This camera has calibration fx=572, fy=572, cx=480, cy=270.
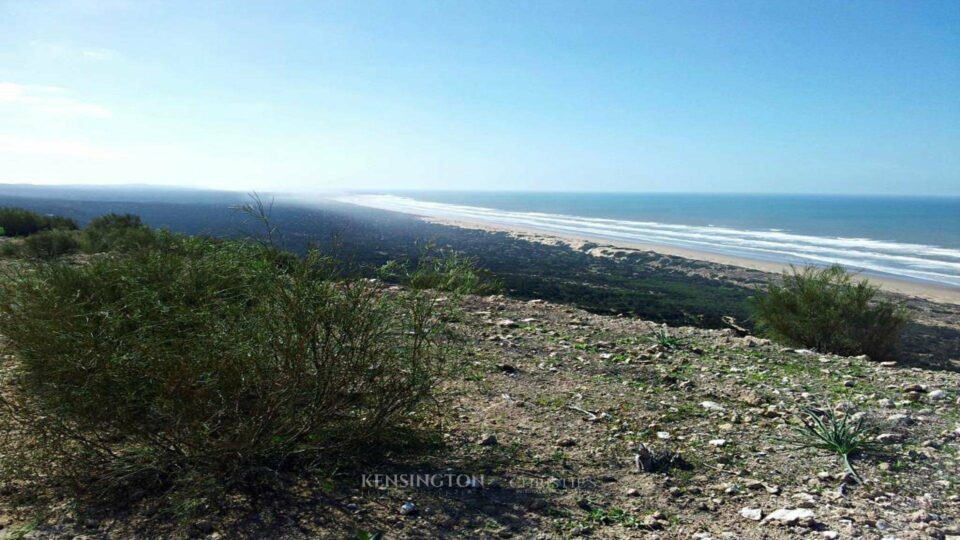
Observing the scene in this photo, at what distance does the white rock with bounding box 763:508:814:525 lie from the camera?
314 centimetres

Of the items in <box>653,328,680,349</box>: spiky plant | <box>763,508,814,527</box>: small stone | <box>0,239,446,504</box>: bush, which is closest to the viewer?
<box>0,239,446,504</box>: bush

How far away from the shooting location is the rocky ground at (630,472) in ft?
9.91

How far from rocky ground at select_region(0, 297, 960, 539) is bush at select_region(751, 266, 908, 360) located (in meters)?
3.03

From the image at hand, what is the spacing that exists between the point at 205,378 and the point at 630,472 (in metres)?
2.65

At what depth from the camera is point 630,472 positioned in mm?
3758

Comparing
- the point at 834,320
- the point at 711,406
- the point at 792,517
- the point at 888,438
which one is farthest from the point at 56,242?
the point at 834,320

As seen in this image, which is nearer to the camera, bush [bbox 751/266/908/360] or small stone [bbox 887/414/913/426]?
small stone [bbox 887/414/913/426]

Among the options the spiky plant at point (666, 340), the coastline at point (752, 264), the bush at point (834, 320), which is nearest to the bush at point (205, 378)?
the spiky plant at point (666, 340)

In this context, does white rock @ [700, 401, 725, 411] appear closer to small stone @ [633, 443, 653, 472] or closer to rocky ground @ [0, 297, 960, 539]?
rocky ground @ [0, 297, 960, 539]

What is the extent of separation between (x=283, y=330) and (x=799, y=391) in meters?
4.90

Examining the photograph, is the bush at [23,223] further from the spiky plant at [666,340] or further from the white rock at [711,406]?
the white rock at [711,406]

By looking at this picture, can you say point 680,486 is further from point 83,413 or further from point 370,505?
point 83,413

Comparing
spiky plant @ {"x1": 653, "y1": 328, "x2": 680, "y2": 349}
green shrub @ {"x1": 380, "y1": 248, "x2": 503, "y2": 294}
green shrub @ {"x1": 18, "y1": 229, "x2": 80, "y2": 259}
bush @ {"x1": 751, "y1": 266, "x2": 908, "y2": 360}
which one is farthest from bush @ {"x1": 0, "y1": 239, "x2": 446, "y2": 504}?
green shrub @ {"x1": 18, "y1": 229, "x2": 80, "y2": 259}

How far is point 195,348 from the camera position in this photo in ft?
9.59
